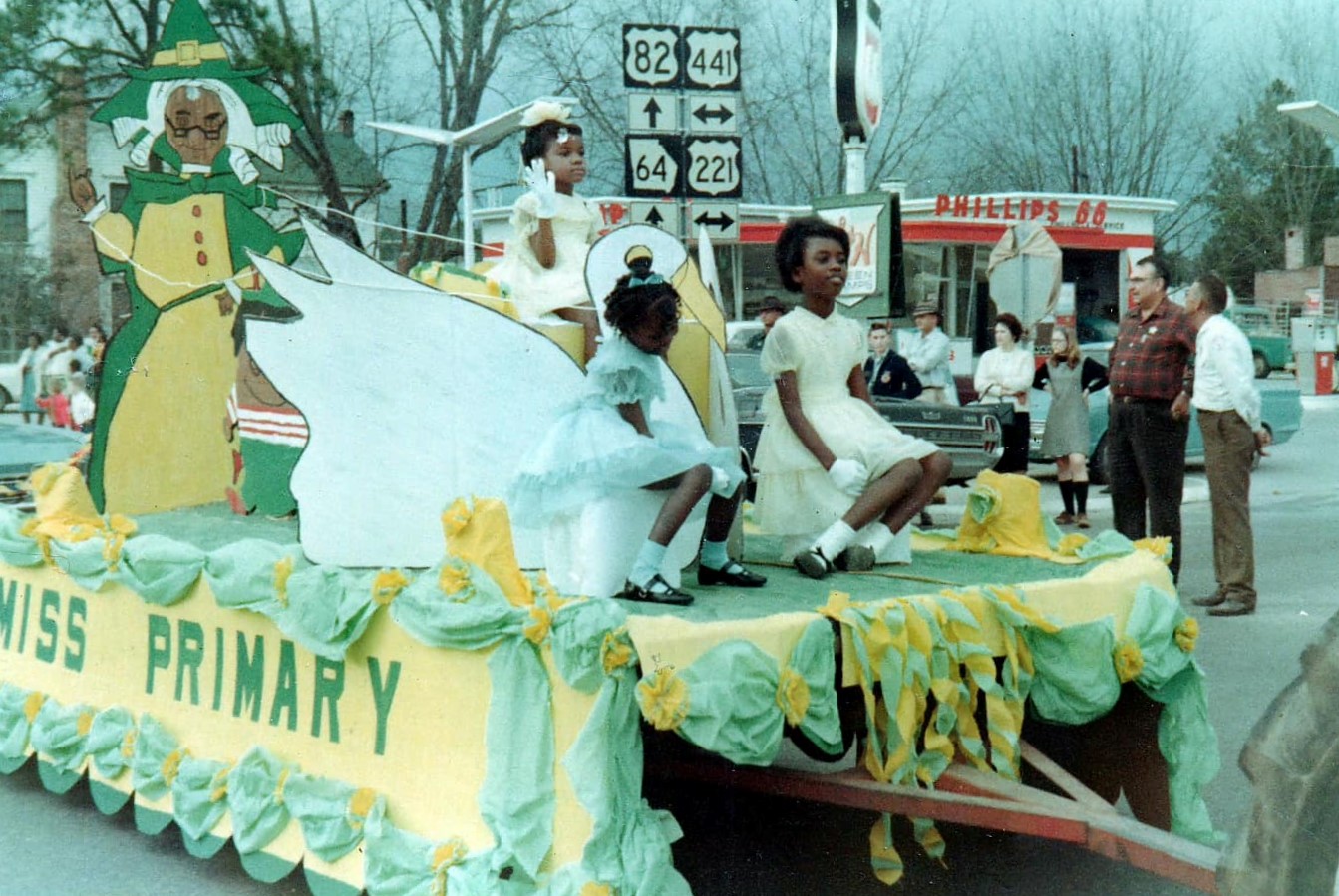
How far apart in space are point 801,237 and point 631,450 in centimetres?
121

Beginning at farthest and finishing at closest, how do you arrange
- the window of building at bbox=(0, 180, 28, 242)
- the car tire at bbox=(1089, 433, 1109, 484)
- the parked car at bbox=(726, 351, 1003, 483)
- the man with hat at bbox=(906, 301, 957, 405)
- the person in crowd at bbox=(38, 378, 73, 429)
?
the person in crowd at bbox=(38, 378, 73, 429) < the window of building at bbox=(0, 180, 28, 242) < the car tire at bbox=(1089, 433, 1109, 484) < the man with hat at bbox=(906, 301, 957, 405) < the parked car at bbox=(726, 351, 1003, 483)

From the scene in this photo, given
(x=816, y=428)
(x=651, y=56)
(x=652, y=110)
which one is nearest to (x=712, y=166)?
(x=652, y=110)

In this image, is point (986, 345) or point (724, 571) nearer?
point (724, 571)

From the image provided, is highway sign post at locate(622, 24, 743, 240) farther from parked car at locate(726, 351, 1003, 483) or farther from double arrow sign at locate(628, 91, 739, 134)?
parked car at locate(726, 351, 1003, 483)

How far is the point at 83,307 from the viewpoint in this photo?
25.7m

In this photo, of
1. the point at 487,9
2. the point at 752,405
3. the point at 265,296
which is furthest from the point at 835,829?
the point at 487,9

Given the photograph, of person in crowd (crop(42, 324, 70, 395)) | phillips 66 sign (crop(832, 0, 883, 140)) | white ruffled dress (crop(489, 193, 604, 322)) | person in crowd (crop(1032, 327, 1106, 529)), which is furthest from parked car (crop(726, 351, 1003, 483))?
person in crowd (crop(42, 324, 70, 395))

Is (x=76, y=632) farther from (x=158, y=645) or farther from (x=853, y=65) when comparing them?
(x=853, y=65)

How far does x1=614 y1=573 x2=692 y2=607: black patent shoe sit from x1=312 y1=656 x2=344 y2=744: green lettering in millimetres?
795

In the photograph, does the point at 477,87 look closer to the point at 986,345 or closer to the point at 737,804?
the point at 737,804

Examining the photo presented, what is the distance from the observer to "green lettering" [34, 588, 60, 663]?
17.2 ft

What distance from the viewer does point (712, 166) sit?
1005cm

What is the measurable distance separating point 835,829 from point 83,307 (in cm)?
2352

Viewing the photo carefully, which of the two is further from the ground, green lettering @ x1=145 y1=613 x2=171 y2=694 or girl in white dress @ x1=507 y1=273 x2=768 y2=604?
girl in white dress @ x1=507 y1=273 x2=768 y2=604
